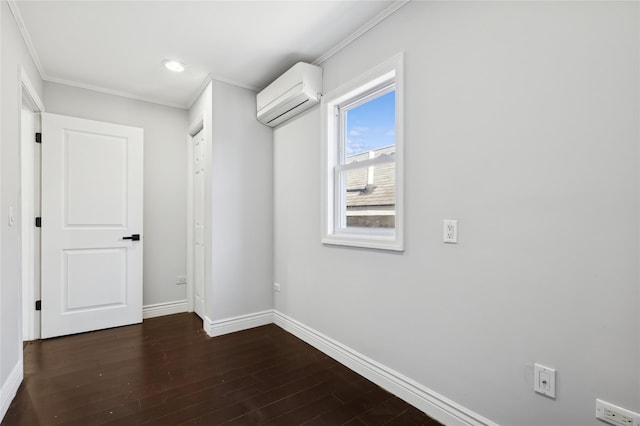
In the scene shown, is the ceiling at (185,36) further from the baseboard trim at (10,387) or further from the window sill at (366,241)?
the baseboard trim at (10,387)

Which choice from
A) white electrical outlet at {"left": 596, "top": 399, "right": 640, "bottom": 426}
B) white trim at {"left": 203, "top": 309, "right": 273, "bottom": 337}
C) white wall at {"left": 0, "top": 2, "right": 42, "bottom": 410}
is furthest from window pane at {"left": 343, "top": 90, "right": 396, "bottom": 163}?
white wall at {"left": 0, "top": 2, "right": 42, "bottom": 410}

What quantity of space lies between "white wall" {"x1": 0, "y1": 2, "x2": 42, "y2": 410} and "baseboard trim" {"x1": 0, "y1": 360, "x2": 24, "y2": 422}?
0.01m

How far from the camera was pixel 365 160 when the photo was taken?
7.73ft

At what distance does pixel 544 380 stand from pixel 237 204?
104 inches

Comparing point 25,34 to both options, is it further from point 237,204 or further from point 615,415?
point 615,415

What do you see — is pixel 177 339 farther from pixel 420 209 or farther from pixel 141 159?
pixel 420 209

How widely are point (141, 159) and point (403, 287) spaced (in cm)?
301

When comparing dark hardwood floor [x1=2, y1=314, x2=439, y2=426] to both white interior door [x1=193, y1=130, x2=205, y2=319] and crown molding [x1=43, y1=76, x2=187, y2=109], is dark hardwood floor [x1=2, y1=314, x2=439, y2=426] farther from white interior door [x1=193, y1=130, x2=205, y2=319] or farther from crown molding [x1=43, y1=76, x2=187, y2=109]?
crown molding [x1=43, y1=76, x2=187, y2=109]

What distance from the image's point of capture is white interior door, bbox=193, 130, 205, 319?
337 cm

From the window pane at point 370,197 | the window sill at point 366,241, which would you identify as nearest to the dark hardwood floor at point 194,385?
the window sill at point 366,241

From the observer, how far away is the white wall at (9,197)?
1.80 m

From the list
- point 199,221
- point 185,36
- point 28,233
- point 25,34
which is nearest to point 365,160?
point 185,36

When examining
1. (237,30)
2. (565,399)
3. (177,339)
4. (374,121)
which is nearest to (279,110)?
(237,30)

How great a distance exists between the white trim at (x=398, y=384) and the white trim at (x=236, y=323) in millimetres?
560
